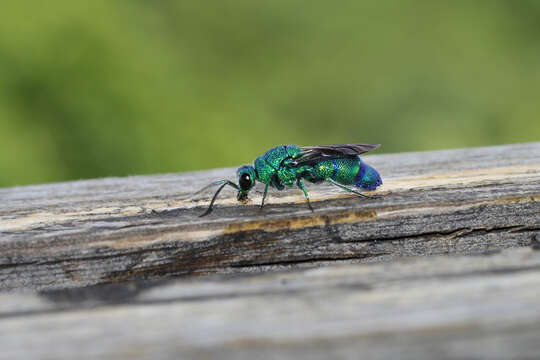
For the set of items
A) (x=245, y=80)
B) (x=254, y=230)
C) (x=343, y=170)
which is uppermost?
(x=254, y=230)

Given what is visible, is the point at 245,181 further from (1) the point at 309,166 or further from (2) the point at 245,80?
(2) the point at 245,80

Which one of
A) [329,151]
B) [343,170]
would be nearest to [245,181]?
[343,170]

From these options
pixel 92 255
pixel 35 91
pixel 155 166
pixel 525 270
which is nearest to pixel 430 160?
pixel 525 270

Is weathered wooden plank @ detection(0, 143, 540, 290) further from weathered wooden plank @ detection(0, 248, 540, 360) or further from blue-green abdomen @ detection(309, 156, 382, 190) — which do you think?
blue-green abdomen @ detection(309, 156, 382, 190)

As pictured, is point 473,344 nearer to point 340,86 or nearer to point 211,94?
point 211,94

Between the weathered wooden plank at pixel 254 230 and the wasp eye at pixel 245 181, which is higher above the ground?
the weathered wooden plank at pixel 254 230

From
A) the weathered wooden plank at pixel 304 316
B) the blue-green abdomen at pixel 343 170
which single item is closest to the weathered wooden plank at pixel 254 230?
the weathered wooden plank at pixel 304 316

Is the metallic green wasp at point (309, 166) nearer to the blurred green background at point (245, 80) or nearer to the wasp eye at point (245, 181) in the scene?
the wasp eye at point (245, 181)
